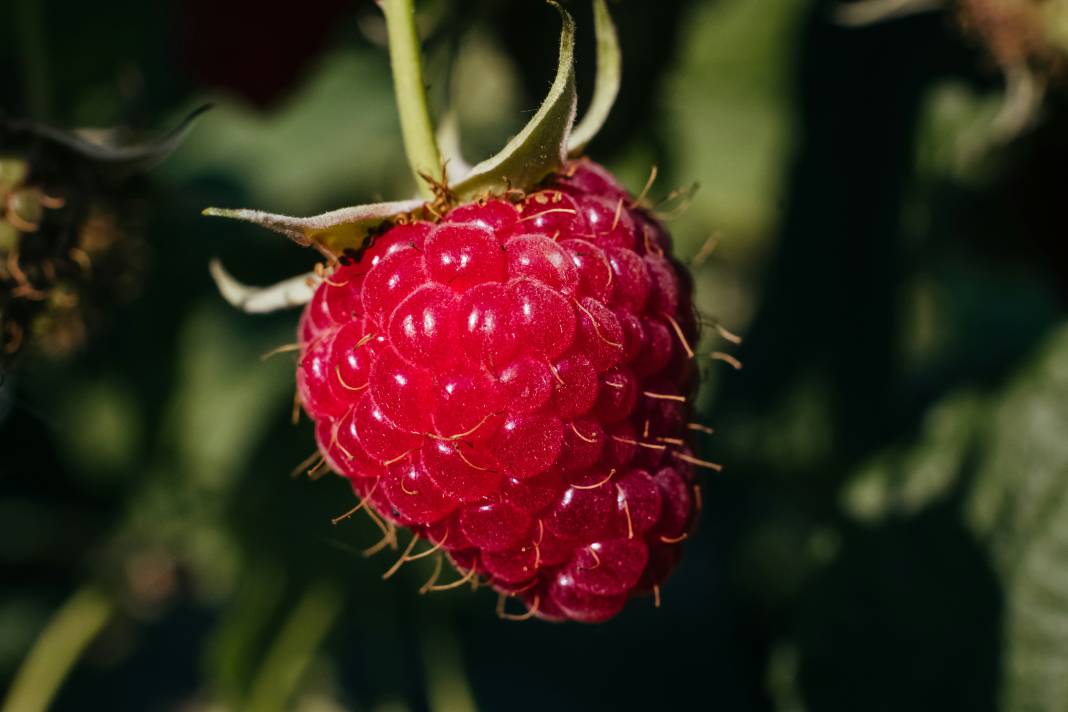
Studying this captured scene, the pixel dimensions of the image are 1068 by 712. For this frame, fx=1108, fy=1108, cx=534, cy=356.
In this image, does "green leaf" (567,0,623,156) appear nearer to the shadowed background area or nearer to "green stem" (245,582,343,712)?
the shadowed background area

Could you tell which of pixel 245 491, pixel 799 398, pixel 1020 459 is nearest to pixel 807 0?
pixel 799 398

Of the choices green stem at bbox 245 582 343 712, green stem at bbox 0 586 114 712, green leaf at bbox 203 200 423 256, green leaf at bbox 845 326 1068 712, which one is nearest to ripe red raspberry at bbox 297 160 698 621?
green leaf at bbox 203 200 423 256

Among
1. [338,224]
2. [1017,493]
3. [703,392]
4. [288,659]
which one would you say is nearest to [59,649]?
[288,659]

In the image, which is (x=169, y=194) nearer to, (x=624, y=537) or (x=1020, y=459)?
(x=624, y=537)

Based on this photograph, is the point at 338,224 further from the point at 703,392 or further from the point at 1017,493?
the point at 703,392

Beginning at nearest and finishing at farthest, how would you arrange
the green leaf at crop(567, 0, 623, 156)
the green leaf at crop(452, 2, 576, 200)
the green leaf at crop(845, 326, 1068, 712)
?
the green leaf at crop(452, 2, 576, 200)
the green leaf at crop(567, 0, 623, 156)
the green leaf at crop(845, 326, 1068, 712)

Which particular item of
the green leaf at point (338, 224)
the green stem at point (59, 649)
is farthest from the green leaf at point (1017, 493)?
the green stem at point (59, 649)

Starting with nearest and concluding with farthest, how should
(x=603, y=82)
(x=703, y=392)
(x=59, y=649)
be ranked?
(x=603, y=82)
(x=59, y=649)
(x=703, y=392)
